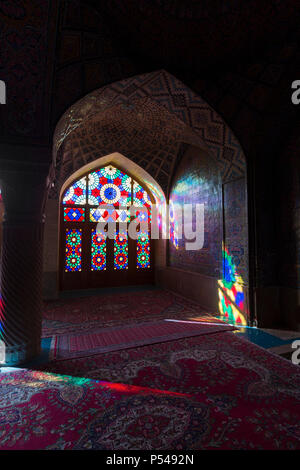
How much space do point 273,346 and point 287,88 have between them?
432 cm

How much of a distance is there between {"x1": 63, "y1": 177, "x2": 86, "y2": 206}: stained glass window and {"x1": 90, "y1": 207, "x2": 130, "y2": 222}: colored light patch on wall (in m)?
0.52

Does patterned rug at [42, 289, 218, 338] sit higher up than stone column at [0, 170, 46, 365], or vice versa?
stone column at [0, 170, 46, 365]

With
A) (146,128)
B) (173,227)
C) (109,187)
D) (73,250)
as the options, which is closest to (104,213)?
(109,187)

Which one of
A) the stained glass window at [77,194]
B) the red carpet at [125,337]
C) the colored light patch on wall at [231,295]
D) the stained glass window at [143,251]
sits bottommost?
the red carpet at [125,337]

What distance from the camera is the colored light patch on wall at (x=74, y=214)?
8328 mm

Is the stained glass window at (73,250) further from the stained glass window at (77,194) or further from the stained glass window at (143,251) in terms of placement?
the stained glass window at (143,251)

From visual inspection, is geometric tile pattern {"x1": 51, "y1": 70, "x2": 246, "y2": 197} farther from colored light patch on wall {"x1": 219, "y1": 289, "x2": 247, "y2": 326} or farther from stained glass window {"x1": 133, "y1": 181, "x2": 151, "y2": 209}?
colored light patch on wall {"x1": 219, "y1": 289, "x2": 247, "y2": 326}

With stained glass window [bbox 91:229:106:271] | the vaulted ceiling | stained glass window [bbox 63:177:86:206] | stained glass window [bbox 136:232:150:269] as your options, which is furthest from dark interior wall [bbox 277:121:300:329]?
stained glass window [bbox 63:177:86:206]

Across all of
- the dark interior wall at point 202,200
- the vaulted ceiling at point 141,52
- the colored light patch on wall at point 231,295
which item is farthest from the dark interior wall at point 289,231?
the dark interior wall at point 202,200

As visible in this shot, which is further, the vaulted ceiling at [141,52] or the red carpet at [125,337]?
the red carpet at [125,337]

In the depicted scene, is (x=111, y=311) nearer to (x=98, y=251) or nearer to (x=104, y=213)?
(x=98, y=251)

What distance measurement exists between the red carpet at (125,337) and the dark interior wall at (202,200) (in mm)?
1689

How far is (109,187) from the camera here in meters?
8.83

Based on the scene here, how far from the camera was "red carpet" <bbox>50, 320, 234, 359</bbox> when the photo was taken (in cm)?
366
